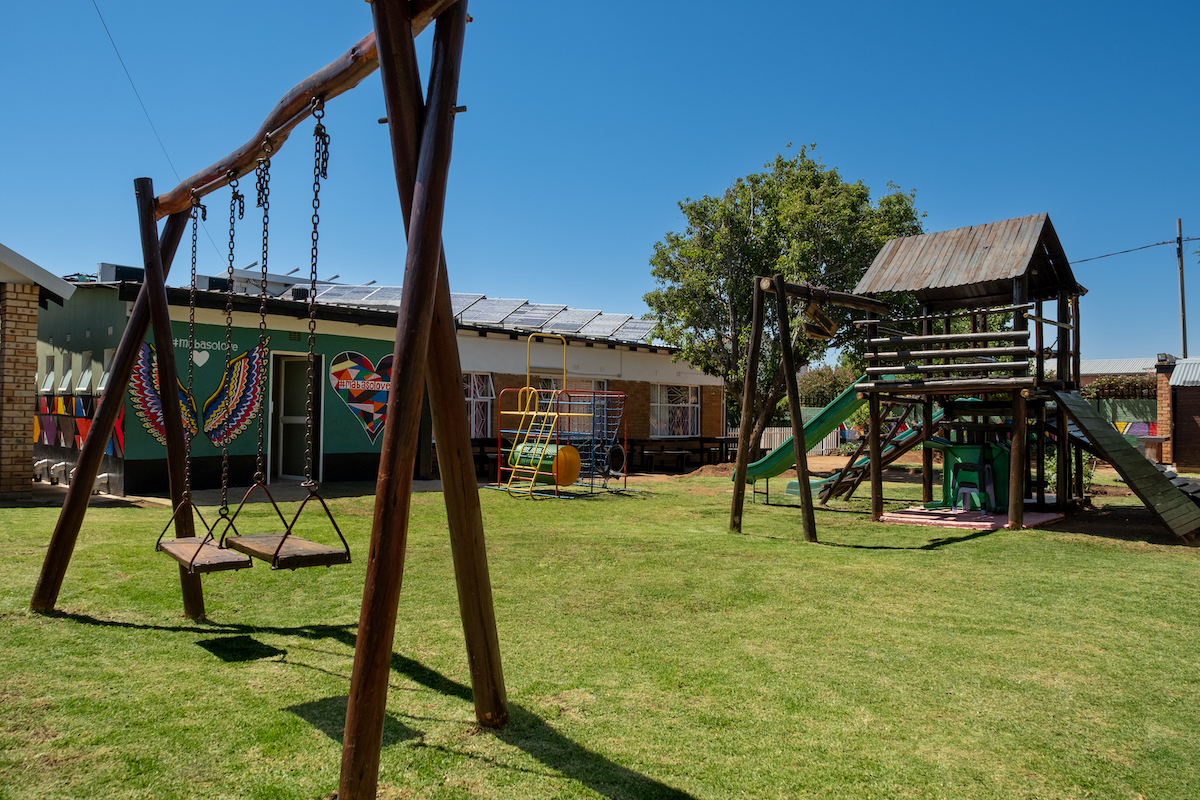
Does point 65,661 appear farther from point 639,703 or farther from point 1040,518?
point 1040,518

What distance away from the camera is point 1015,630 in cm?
521

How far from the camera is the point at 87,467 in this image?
5.34 m

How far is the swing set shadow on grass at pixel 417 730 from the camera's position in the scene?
2988 mm

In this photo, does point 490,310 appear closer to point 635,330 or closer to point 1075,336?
point 635,330

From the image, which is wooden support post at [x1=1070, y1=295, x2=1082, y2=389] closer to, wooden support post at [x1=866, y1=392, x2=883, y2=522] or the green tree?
wooden support post at [x1=866, y1=392, x2=883, y2=522]

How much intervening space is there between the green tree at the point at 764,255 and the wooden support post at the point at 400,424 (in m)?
16.4

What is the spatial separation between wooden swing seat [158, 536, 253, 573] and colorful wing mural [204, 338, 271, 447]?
8969 mm

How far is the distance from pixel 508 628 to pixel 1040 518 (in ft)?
28.4

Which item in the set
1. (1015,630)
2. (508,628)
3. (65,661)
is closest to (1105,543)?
(1015,630)

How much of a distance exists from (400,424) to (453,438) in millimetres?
625

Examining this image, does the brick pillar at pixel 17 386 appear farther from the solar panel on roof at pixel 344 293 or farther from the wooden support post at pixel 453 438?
the wooden support post at pixel 453 438

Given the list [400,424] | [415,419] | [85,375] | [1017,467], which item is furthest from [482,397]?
[400,424]

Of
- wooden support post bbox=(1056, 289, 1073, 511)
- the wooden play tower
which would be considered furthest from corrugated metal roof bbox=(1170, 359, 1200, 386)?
wooden support post bbox=(1056, 289, 1073, 511)

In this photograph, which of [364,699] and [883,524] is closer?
[364,699]
